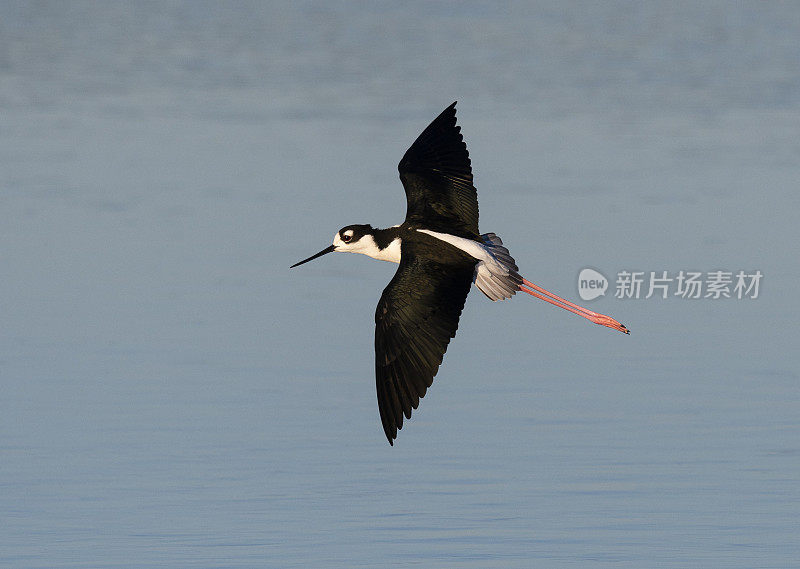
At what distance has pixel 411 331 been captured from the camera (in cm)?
805

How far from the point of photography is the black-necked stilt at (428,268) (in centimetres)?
796

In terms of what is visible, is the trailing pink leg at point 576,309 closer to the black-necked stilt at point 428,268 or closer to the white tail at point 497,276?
the black-necked stilt at point 428,268

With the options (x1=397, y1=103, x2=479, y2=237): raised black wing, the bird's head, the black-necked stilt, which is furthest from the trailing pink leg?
the bird's head

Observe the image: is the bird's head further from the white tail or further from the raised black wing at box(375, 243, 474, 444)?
the raised black wing at box(375, 243, 474, 444)

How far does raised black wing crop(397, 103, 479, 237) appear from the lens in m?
9.24

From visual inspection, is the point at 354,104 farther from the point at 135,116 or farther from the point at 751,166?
the point at 751,166

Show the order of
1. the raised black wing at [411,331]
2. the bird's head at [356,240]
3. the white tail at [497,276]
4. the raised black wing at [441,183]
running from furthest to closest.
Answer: the bird's head at [356,240] → the raised black wing at [441,183] → the white tail at [497,276] → the raised black wing at [411,331]

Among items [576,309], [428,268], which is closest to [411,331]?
[428,268]

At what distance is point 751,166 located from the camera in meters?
14.8

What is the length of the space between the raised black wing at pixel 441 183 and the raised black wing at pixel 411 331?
32.0 inches

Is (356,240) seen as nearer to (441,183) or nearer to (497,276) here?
(441,183)

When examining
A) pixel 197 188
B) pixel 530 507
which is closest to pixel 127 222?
pixel 197 188

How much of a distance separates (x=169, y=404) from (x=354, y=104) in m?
8.96

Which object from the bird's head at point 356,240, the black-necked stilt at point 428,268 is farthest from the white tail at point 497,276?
the bird's head at point 356,240
